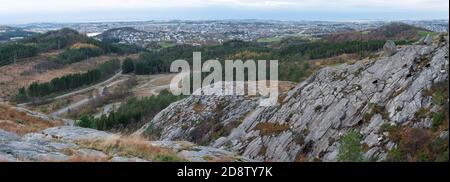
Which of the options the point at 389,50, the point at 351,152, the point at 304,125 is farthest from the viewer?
the point at 389,50

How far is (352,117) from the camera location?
31.3 metres

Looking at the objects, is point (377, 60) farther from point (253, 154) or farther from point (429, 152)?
point (429, 152)

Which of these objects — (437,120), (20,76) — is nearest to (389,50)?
(437,120)

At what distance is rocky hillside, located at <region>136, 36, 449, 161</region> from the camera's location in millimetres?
23359

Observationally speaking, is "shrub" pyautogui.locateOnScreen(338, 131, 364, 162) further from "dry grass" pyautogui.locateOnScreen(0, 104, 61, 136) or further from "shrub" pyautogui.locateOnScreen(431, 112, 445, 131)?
"dry grass" pyautogui.locateOnScreen(0, 104, 61, 136)

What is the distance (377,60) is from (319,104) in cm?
690

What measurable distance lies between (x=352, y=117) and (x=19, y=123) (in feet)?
69.2

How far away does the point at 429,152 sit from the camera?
16.8 metres

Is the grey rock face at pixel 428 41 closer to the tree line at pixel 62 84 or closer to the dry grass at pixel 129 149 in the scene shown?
the dry grass at pixel 129 149

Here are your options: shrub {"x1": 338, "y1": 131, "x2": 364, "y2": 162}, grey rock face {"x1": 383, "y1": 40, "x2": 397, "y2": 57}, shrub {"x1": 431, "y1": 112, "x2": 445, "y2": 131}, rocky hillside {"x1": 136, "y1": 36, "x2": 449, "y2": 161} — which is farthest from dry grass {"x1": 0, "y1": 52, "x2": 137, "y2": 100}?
shrub {"x1": 338, "y1": 131, "x2": 364, "y2": 162}

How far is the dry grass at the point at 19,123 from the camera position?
912 inches

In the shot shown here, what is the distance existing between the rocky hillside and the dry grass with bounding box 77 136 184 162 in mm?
7728

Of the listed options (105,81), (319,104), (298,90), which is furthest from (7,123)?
(105,81)

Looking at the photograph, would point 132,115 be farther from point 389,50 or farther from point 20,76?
point 20,76
